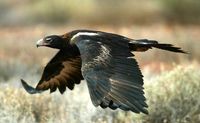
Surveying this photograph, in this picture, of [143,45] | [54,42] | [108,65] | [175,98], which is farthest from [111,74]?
[175,98]

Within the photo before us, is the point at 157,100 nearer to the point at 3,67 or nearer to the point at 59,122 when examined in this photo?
the point at 59,122

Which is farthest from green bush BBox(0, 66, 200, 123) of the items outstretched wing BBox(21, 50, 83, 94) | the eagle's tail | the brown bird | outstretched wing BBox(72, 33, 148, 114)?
outstretched wing BBox(72, 33, 148, 114)

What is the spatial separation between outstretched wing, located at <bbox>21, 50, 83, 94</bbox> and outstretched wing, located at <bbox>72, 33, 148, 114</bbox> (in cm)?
126

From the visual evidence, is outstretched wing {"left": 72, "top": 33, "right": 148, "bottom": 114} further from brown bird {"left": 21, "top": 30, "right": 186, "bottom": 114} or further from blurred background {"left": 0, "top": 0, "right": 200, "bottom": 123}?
blurred background {"left": 0, "top": 0, "right": 200, "bottom": 123}

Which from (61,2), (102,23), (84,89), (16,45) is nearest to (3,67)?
(84,89)

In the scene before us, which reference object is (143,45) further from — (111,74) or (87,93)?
(87,93)

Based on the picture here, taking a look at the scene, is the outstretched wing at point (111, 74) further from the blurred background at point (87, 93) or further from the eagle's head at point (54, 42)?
the blurred background at point (87, 93)

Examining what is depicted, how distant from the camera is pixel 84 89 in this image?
1186 centimetres

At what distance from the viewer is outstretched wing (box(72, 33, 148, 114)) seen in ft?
27.2

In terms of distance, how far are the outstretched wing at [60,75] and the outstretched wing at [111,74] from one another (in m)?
1.26

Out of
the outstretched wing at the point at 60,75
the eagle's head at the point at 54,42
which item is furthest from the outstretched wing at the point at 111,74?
the outstretched wing at the point at 60,75

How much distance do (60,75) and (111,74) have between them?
2052 millimetres

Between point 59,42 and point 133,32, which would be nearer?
point 59,42

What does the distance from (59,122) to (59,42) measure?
0.81 m
